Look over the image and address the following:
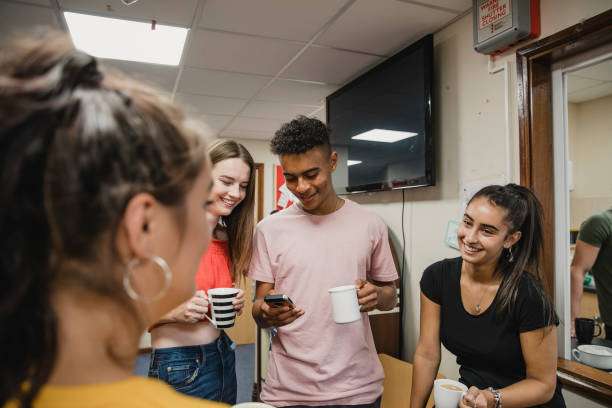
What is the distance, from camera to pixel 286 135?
59.2 inches

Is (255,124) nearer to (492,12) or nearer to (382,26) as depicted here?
(382,26)

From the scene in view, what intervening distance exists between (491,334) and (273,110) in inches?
122

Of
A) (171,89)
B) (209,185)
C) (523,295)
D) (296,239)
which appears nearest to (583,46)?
(523,295)

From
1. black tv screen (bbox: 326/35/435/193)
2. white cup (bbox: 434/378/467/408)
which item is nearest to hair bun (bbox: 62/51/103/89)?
white cup (bbox: 434/378/467/408)

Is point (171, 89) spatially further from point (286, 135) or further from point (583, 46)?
point (583, 46)

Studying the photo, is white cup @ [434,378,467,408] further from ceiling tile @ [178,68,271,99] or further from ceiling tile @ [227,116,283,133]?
Result: ceiling tile @ [227,116,283,133]

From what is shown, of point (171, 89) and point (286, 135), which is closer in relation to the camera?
point (286, 135)

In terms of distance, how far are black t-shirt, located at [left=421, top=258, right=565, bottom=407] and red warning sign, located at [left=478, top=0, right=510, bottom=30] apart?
1.20 m

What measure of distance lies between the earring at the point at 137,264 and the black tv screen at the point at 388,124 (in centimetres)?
202

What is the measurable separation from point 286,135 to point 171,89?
2.26m

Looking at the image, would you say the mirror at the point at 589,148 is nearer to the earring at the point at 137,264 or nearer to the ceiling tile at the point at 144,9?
the ceiling tile at the point at 144,9

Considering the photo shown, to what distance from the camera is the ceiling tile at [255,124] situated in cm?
437

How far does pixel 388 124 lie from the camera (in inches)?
103

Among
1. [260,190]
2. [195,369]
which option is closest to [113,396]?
[195,369]
